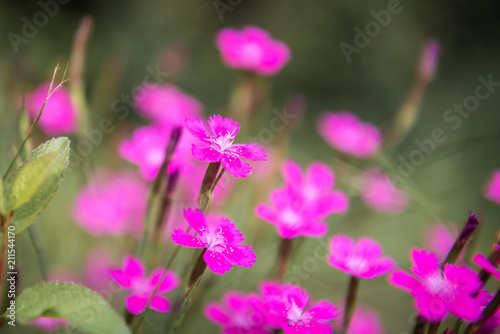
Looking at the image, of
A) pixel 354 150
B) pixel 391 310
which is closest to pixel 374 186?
pixel 354 150

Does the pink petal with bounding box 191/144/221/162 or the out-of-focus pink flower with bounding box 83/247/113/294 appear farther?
the out-of-focus pink flower with bounding box 83/247/113/294

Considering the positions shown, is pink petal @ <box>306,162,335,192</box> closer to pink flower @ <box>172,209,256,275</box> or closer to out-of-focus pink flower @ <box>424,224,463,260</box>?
pink flower @ <box>172,209,256,275</box>

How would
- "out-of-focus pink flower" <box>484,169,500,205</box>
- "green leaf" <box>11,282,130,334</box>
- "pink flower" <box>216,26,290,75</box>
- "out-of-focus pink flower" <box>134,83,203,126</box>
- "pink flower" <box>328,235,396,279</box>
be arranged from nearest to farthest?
"green leaf" <box>11,282,130,334</box> → "pink flower" <box>328,235,396,279</box> → "out-of-focus pink flower" <box>484,169,500,205</box> → "pink flower" <box>216,26,290,75</box> → "out-of-focus pink flower" <box>134,83,203,126</box>

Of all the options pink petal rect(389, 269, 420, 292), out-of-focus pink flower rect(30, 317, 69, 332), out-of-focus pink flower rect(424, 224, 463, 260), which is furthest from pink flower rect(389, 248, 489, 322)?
out-of-focus pink flower rect(424, 224, 463, 260)

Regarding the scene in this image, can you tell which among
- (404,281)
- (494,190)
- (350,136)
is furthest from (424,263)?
(350,136)

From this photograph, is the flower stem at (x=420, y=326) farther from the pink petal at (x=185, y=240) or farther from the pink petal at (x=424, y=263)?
the pink petal at (x=185, y=240)
